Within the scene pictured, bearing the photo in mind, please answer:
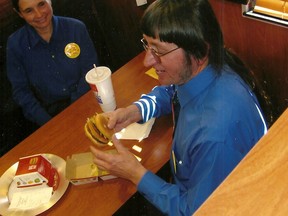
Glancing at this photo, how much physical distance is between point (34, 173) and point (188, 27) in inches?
34.1

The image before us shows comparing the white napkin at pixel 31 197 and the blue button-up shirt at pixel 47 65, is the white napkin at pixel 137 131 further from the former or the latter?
the blue button-up shirt at pixel 47 65

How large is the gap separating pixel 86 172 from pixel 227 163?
630 mm

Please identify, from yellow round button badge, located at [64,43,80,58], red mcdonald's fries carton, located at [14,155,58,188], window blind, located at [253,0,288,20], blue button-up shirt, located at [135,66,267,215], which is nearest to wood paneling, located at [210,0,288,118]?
window blind, located at [253,0,288,20]

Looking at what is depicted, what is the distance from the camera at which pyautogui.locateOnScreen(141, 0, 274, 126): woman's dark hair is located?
1.16 meters

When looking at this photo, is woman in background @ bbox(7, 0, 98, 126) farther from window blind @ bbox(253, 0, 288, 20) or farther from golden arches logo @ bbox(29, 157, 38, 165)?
window blind @ bbox(253, 0, 288, 20)

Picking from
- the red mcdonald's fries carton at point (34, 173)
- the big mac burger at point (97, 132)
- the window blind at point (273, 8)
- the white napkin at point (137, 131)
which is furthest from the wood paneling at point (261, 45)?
the red mcdonald's fries carton at point (34, 173)

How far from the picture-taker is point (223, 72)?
1271mm

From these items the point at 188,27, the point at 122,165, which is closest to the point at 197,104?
the point at 188,27

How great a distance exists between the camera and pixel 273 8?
1.48m

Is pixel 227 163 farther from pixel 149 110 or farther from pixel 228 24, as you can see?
pixel 228 24

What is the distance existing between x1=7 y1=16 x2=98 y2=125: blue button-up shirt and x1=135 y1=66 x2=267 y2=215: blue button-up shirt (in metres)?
1.16

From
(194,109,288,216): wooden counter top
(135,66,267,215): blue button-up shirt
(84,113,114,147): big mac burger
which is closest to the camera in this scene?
(194,109,288,216): wooden counter top

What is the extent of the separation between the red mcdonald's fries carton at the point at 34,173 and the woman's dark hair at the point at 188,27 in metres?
0.72

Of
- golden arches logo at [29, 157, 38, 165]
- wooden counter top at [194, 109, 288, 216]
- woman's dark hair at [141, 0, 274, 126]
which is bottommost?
golden arches logo at [29, 157, 38, 165]
